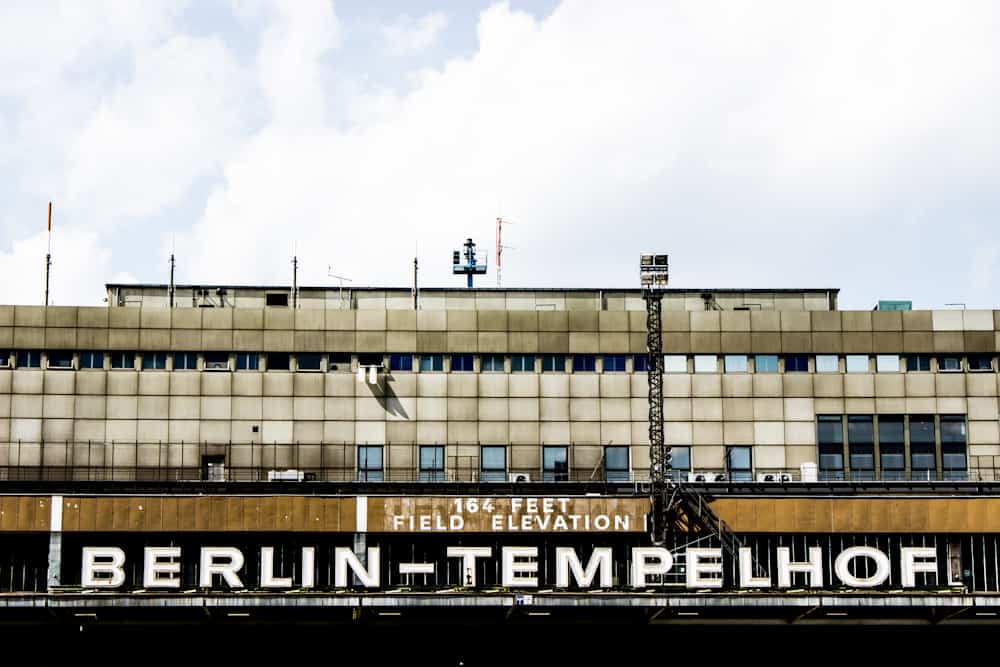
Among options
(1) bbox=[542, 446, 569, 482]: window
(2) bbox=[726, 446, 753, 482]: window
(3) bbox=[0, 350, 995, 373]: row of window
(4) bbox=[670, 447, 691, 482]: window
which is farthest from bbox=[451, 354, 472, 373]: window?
(2) bbox=[726, 446, 753, 482]: window

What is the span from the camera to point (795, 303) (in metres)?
92.0

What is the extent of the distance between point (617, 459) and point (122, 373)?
2776 centimetres

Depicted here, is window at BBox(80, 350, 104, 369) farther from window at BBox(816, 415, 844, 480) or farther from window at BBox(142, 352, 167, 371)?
window at BBox(816, 415, 844, 480)

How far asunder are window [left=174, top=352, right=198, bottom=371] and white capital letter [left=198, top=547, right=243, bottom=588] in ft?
52.3

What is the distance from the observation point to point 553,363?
84.0m

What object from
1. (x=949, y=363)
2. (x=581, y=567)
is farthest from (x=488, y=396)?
(x=949, y=363)

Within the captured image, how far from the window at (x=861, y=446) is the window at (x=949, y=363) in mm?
5103

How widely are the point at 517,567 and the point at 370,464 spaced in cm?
1626

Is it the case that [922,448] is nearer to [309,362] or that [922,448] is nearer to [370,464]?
[370,464]

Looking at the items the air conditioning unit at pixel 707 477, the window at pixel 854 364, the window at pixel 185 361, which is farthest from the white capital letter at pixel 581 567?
the window at pixel 185 361
